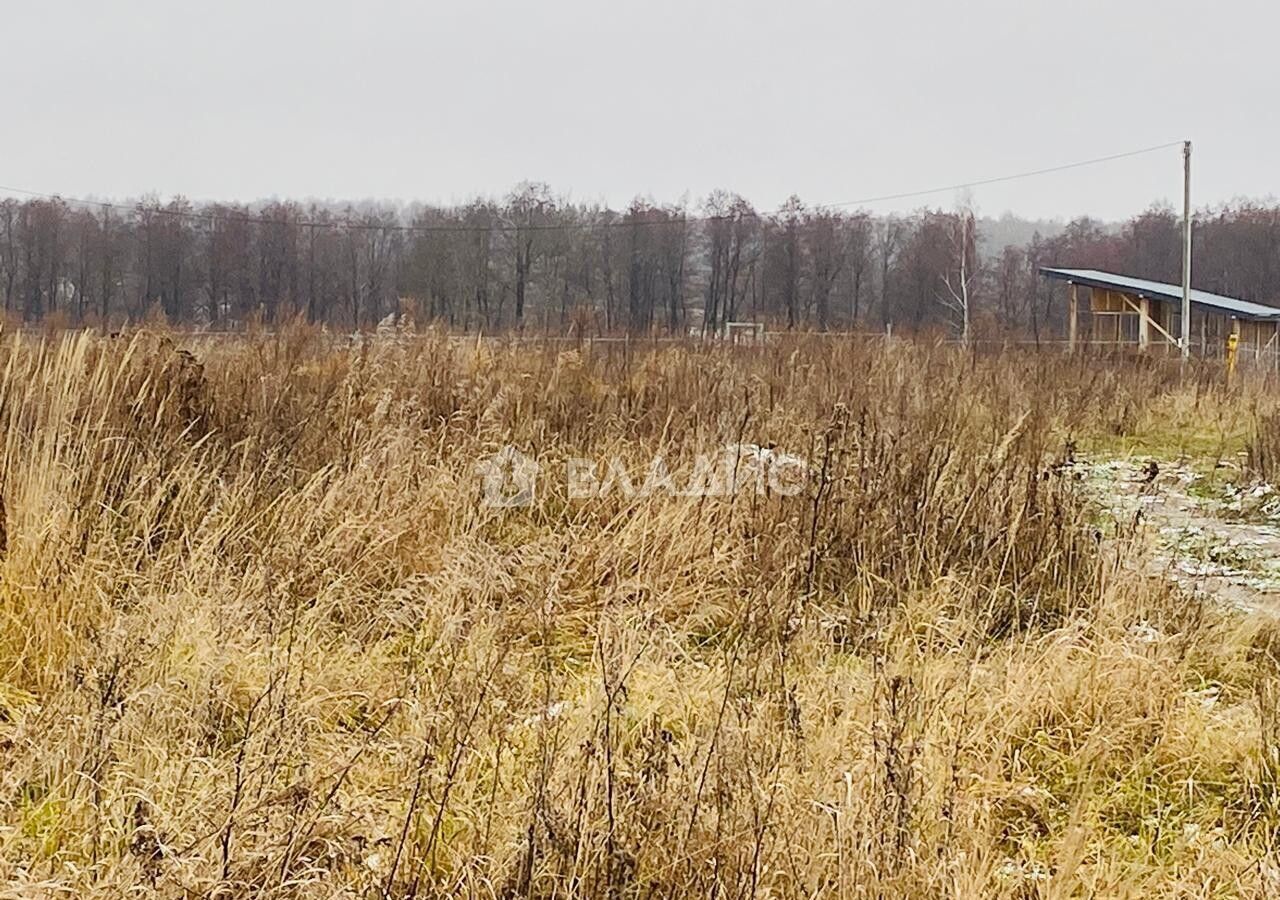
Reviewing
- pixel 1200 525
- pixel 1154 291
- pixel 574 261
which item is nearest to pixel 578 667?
pixel 1200 525

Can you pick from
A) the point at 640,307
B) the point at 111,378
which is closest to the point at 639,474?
the point at 111,378

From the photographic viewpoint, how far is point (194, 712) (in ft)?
8.17

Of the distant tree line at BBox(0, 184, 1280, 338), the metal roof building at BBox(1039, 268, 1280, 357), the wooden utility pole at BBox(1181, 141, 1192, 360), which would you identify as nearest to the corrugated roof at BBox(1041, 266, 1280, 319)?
the metal roof building at BBox(1039, 268, 1280, 357)

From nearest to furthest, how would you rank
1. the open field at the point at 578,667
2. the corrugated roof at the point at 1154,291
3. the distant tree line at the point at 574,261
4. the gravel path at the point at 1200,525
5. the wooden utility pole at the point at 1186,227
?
the open field at the point at 578,667 → the gravel path at the point at 1200,525 → the wooden utility pole at the point at 1186,227 → the corrugated roof at the point at 1154,291 → the distant tree line at the point at 574,261

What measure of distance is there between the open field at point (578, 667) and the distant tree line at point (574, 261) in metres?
40.9

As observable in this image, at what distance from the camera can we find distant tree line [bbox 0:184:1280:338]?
156ft

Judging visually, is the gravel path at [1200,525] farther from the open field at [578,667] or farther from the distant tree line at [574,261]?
the distant tree line at [574,261]

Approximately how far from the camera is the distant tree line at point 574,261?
47594 millimetres

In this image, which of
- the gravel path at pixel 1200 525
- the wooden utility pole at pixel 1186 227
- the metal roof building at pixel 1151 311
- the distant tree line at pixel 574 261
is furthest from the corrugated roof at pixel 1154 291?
the distant tree line at pixel 574 261

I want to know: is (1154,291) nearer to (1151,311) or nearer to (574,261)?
(1151,311)

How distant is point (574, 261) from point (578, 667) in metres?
49.6

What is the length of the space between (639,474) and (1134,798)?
278 centimetres

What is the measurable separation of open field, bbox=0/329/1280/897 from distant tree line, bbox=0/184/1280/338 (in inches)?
1611

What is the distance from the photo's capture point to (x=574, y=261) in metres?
51.7
